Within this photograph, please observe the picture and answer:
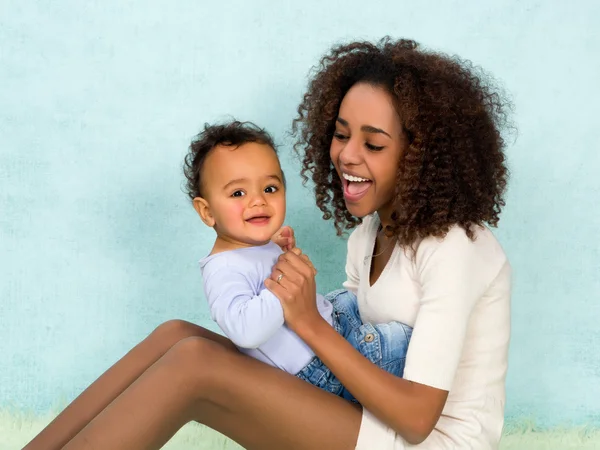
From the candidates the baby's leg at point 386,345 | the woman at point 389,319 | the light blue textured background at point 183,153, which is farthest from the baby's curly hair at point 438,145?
the light blue textured background at point 183,153

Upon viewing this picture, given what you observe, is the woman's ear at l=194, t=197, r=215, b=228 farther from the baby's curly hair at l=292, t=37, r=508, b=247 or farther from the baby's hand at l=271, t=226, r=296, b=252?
the baby's curly hair at l=292, t=37, r=508, b=247

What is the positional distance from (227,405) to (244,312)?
18 centimetres

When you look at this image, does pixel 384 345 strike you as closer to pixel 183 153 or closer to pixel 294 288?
pixel 294 288

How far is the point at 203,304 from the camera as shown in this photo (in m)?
2.64

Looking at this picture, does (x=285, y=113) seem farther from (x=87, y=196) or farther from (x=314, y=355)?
(x=314, y=355)

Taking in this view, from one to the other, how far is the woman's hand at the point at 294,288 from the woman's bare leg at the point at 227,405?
4.5 inches

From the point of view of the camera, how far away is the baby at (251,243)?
1.71 meters

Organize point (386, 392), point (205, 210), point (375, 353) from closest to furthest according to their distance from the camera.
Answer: point (386, 392) < point (375, 353) < point (205, 210)

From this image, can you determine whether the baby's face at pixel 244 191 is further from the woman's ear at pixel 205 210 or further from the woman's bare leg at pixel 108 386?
the woman's bare leg at pixel 108 386

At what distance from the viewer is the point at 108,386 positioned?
1.79 m

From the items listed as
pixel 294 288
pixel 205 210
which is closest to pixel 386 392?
pixel 294 288

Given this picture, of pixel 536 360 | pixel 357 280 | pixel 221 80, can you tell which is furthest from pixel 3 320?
pixel 536 360

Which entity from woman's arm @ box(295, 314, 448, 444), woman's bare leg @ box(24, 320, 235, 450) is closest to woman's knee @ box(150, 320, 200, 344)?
woman's bare leg @ box(24, 320, 235, 450)

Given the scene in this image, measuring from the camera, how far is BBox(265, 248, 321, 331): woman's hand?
164 centimetres
